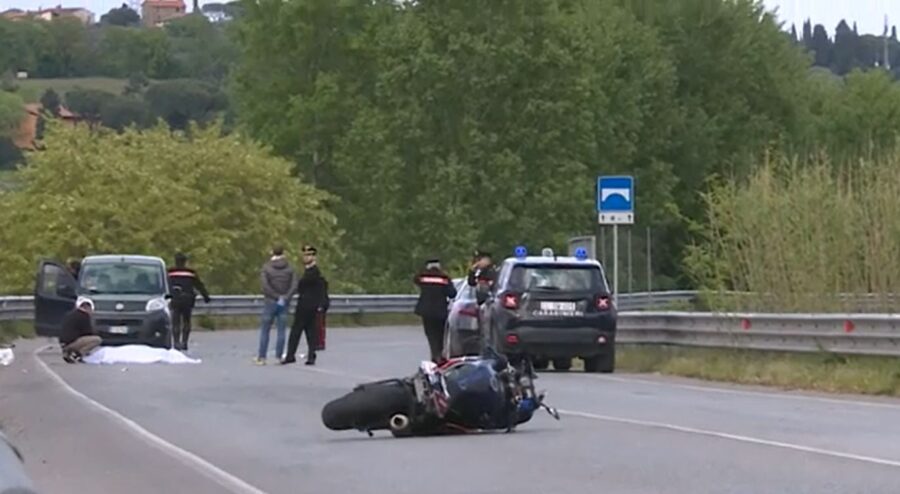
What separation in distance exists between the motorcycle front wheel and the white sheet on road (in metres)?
Answer: 13.8

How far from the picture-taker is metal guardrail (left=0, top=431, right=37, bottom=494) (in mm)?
4840

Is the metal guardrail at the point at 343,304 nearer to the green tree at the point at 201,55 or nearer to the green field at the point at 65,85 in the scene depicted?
the green field at the point at 65,85

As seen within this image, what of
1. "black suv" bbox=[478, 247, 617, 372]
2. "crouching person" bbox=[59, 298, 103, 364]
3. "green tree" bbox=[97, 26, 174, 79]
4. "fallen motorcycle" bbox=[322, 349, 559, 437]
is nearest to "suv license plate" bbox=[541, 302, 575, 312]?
"black suv" bbox=[478, 247, 617, 372]

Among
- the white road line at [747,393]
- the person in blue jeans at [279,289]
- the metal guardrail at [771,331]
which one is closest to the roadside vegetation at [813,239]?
the metal guardrail at [771,331]

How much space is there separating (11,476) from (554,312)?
2193cm

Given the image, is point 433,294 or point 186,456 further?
point 433,294

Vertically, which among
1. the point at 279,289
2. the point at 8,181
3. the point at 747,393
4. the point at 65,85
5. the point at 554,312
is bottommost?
the point at 747,393

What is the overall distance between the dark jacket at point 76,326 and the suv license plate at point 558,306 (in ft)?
23.2

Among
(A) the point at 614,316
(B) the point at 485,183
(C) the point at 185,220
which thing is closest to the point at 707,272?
(A) the point at 614,316

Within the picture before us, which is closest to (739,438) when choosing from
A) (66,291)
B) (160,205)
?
(66,291)

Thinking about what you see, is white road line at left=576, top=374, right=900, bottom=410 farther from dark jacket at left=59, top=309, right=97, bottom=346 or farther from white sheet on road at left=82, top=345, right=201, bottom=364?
dark jacket at left=59, top=309, right=97, bottom=346

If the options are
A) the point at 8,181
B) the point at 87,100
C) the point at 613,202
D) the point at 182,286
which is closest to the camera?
the point at 613,202

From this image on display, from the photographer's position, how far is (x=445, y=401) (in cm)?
1544

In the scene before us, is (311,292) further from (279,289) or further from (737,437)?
(737,437)
